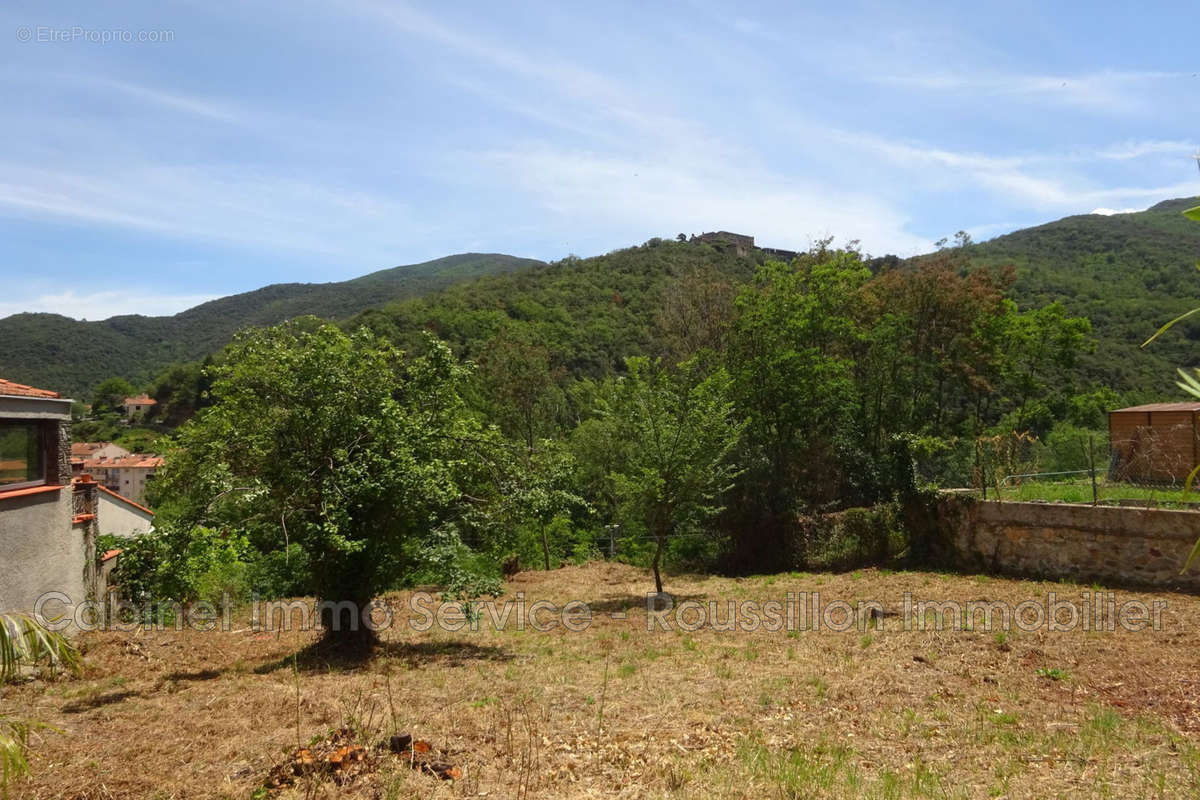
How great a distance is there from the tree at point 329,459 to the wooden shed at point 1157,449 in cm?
1348

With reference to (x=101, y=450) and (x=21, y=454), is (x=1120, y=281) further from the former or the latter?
(x=101, y=450)

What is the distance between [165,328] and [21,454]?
9959 cm

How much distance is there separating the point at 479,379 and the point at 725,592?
1233 centimetres

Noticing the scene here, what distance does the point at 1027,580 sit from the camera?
14016 mm

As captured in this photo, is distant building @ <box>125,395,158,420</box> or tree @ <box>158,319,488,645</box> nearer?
tree @ <box>158,319,488,645</box>

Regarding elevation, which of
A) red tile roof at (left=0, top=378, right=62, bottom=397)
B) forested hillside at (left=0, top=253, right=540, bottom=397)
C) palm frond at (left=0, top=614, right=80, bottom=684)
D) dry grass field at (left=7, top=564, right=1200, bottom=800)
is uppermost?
forested hillside at (left=0, top=253, right=540, bottom=397)

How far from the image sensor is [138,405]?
196 feet

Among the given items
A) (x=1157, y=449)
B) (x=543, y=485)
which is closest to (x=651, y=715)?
(x=543, y=485)

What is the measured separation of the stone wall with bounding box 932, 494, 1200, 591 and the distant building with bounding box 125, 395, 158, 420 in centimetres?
6012

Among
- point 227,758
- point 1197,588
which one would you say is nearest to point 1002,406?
point 1197,588

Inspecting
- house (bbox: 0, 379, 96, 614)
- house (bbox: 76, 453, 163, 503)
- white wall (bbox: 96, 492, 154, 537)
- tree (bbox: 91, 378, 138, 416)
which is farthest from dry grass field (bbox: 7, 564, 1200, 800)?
tree (bbox: 91, 378, 138, 416)

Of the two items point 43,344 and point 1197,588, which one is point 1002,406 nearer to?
point 1197,588

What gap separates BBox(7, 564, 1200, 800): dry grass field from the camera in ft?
17.2

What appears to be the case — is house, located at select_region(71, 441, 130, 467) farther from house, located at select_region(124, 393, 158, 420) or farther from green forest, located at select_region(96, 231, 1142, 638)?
green forest, located at select_region(96, 231, 1142, 638)
